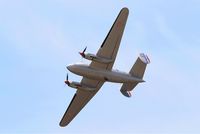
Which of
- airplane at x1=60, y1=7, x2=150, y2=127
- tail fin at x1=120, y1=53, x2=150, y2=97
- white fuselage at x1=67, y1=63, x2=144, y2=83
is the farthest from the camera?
tail fin at x1=120, y1=53, x2=150, y2=97

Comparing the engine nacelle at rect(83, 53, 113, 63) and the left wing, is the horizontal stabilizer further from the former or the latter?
the engine nacelle at rect(83, 53, 113, 63)

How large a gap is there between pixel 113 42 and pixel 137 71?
5583 millimetres

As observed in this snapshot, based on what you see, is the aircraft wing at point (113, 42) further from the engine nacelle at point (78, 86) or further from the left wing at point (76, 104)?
the left wing at point (76, 104)

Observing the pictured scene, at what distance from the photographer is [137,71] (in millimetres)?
72812

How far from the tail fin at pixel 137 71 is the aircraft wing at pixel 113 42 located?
3.54 meters

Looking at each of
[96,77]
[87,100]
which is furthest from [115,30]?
[87,100]

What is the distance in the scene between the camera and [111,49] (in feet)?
230

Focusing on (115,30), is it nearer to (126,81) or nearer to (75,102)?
(126,81)

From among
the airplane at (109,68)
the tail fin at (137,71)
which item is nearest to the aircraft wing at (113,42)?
the airplane at (109,68)

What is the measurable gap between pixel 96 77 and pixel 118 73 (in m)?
2.81

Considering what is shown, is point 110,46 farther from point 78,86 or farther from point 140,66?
point 78,86

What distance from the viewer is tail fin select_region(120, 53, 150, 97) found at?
239 ft

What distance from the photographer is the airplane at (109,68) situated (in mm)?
69375

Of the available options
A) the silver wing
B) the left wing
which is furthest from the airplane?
the left wing
